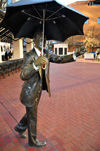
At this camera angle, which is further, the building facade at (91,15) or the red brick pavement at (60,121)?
the building facade at (91,15)

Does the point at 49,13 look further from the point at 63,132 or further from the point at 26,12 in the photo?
the point at 63,132

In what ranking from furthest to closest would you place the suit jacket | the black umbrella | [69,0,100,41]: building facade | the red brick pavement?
[69,0,100,41]: building facade → the red brick pavement → the suit jacket → the black umbrella

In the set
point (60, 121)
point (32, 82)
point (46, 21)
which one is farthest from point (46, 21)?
point (60, 121)

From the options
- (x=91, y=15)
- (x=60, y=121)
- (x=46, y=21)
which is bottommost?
(x=60, y=121)

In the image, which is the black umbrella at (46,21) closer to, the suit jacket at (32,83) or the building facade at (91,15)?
the suit jacket at (32,83)

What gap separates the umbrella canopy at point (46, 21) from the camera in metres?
1.86

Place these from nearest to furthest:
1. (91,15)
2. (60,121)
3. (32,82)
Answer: (32,82)
(60,121)
(91,15)

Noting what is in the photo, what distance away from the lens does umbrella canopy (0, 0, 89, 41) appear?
1.86 m

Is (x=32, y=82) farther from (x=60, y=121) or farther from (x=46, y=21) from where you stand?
(x=60, y=121)

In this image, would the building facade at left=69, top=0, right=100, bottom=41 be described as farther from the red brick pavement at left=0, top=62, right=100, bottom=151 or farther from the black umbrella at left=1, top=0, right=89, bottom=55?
the black umbrella at left=1, top=0, right=89, bottom=55

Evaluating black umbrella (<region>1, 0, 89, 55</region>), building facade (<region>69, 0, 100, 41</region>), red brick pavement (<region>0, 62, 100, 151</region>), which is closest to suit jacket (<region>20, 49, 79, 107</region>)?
black umbrella (<region>1, 0, 89, 55</region>)

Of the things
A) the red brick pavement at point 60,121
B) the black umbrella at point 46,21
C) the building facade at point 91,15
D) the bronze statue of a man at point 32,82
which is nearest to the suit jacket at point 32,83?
the bronze statue of a man at point 32,82

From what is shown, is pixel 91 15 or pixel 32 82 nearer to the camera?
pixel 32 82

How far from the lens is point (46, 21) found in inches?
86.2
